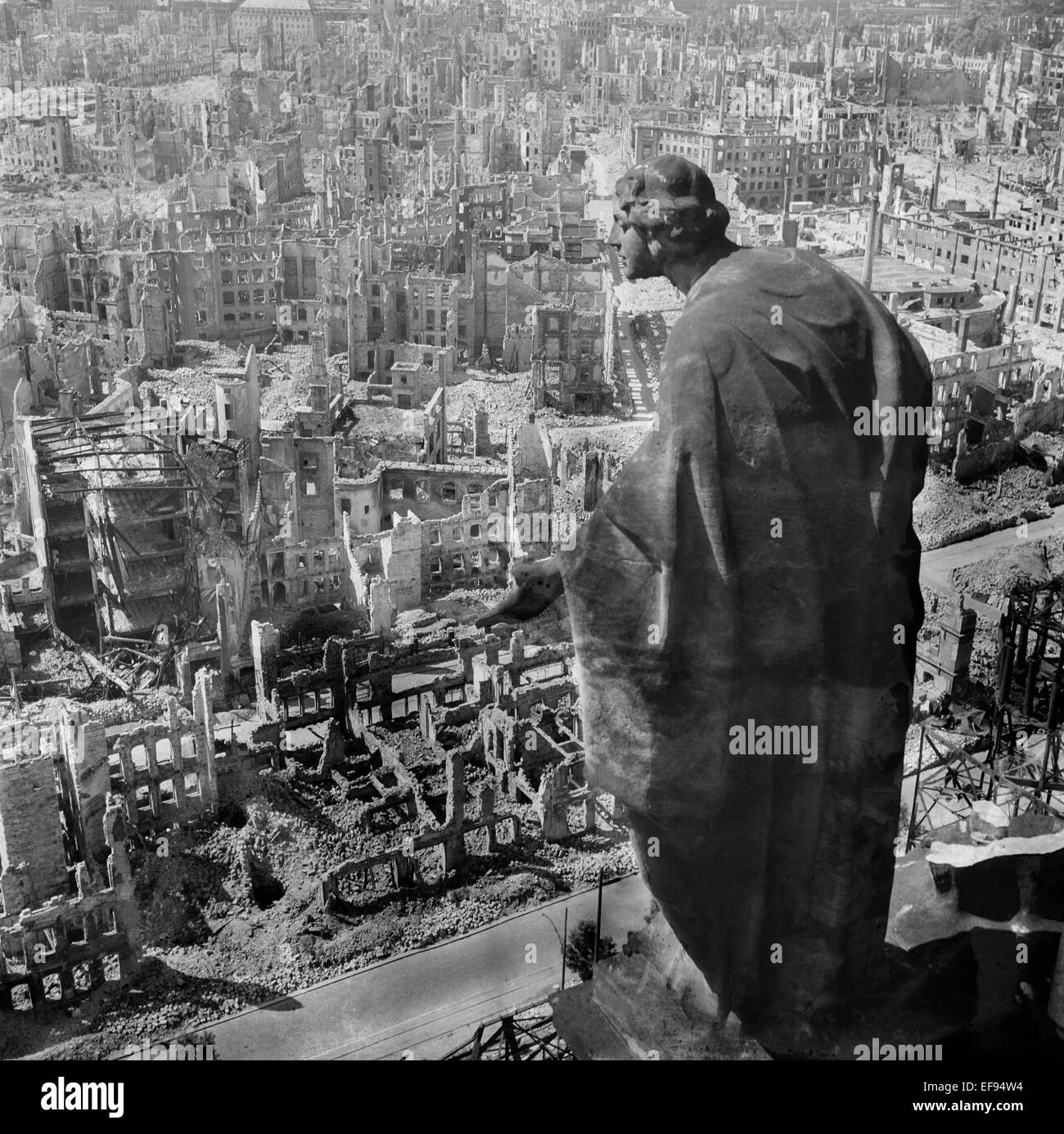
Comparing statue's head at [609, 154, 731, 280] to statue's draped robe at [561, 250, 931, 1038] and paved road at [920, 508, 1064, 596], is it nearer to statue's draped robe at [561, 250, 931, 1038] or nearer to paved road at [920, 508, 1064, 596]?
statue's draped robe at [561, 250, 931, 1038]

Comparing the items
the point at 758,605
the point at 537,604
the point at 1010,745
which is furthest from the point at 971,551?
the point at 537,604

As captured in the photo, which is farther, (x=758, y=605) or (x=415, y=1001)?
(x=415, y=1001)

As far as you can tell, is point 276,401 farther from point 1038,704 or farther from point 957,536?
point 1038,704

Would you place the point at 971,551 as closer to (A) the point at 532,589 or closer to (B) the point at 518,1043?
(B) the point at 518,1043

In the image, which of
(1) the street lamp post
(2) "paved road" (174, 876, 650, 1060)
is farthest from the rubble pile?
(2) "paved road" (174, 876, 650, 1060)

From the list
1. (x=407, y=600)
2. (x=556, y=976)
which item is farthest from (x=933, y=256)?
(x=556, y=976)
